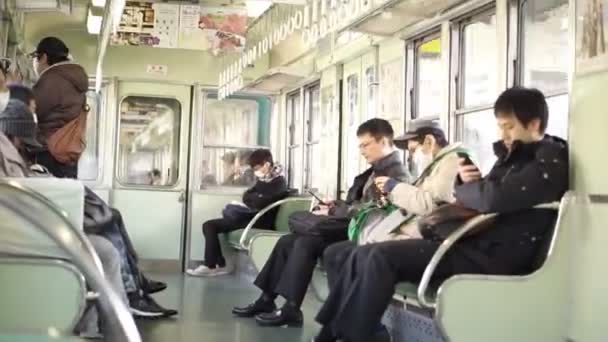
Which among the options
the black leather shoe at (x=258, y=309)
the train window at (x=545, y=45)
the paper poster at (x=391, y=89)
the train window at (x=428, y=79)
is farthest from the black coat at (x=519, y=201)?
the paper poster at (x=391, y=89)

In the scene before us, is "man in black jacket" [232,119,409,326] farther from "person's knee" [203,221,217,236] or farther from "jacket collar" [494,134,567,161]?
"person's knee" [203,221,217,236]

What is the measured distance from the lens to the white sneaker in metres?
8.73

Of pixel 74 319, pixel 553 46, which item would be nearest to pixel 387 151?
pixel 553 46

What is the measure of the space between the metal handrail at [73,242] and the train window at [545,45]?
8.48 ft

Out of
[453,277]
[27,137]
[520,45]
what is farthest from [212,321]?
[520,45]

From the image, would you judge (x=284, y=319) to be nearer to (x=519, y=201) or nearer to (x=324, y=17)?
(x=324, y=17)

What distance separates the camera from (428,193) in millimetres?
4043

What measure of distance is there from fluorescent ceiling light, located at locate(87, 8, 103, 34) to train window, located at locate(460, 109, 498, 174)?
185 inches

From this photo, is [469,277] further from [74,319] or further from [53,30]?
[53,30]

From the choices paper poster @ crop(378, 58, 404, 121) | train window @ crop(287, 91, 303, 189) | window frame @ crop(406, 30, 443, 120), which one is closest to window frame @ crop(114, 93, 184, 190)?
train window @ crop(287, 91, 303, 189)

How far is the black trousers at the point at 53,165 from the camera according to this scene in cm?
457

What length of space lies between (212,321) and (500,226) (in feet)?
8.63

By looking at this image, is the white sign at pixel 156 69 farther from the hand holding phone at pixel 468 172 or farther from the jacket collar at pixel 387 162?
the hand holding phone at pixel 468 172

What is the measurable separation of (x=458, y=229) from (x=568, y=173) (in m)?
0.51
